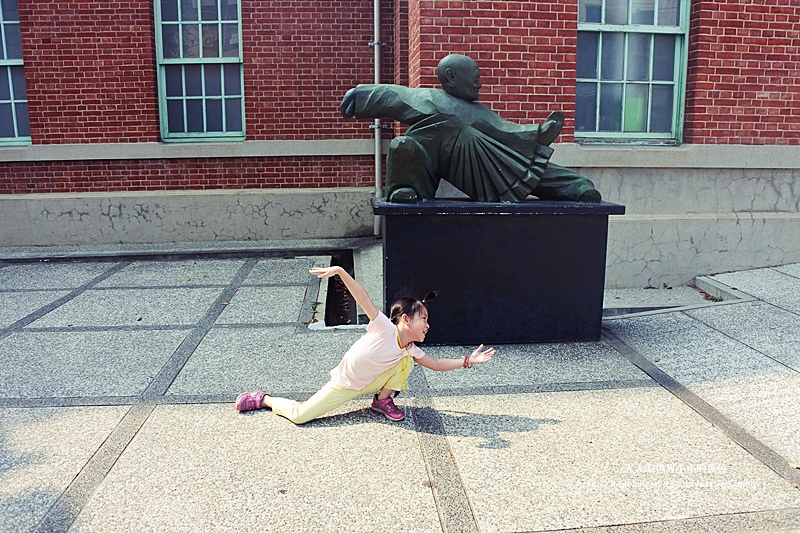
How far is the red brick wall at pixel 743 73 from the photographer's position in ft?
22.2

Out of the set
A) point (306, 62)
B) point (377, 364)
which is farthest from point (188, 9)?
point (377, 364)

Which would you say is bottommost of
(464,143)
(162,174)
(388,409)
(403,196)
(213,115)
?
(388,409)

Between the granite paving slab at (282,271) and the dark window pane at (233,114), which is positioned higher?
the dark window pane at (233,114)

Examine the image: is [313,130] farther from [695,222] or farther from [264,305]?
[695,222]

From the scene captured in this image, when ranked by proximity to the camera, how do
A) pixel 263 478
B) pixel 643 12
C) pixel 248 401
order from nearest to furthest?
pixel 263 478
pixel 248 401
pixel 643 12

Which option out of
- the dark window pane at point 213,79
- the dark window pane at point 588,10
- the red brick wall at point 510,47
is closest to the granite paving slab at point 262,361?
the red brick wall at point 510,47

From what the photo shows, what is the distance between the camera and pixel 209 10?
900 centimetres

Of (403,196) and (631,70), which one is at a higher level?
(631,70)

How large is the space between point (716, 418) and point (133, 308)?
4872 mm

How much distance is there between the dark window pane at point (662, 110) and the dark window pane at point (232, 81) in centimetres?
558

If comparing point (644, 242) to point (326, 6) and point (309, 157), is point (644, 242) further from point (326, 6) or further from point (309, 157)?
point (326, 6)

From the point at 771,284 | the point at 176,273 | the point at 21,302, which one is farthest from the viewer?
the point at 176,273

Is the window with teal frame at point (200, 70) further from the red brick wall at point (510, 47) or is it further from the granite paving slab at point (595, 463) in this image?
the granite paving slab at point (595, 463)

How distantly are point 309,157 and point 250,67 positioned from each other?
58.2 inches
